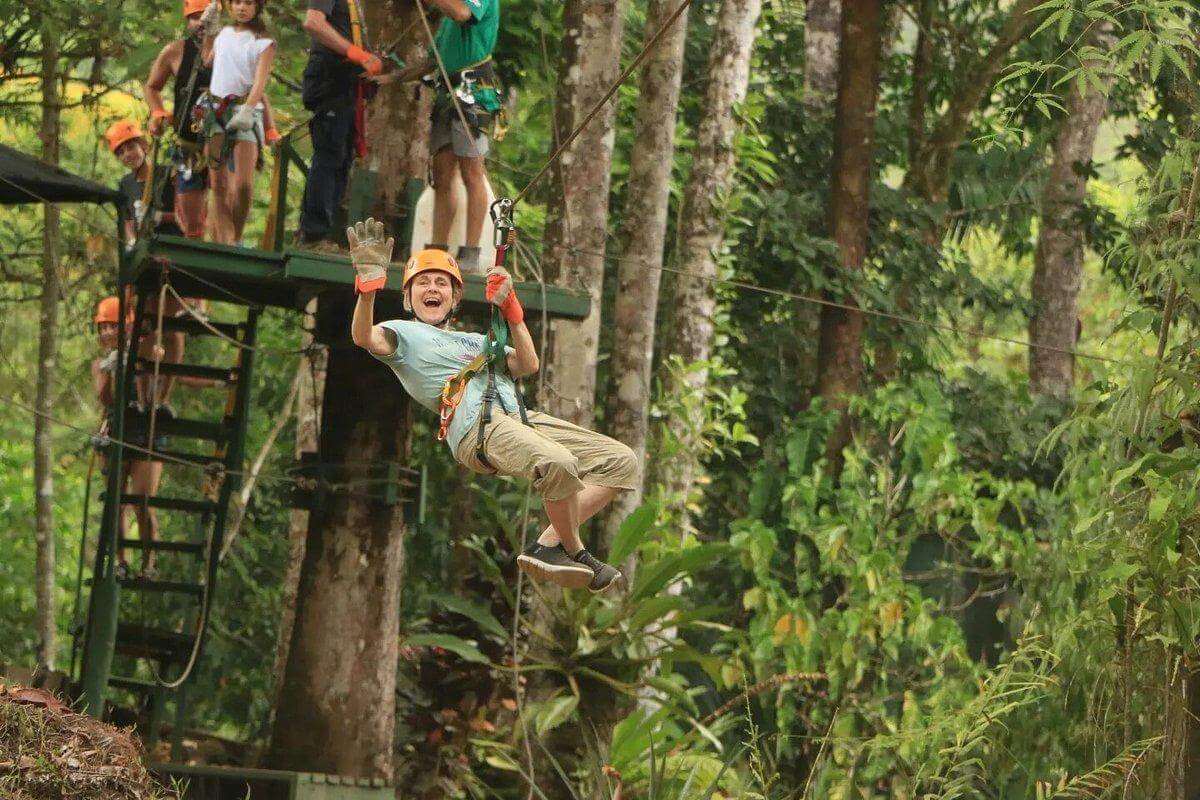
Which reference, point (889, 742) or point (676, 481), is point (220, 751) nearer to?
point (676, 481)

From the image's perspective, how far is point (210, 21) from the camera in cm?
1063

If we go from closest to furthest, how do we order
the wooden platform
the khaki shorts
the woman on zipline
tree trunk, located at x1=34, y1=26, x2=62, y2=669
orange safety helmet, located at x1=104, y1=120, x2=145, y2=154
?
the khaki shorts → the woman on zipline → the wooden platform → orange safety helmet, located at x1=104, y1=120, x2=145, y2=154 → tree trunk, located at x1=34, y1=26, x2=62, y2=669

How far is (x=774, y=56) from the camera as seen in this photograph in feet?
59.7

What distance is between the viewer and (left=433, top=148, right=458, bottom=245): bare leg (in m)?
9.71

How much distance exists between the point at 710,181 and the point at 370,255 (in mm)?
7063

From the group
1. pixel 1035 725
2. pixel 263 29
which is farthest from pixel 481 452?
pixel 1035 725

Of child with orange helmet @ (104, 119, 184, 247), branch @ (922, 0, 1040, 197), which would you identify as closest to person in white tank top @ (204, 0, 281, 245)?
child with orange helmet @ (104, 119, 184, 247)

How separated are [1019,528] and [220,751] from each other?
25.0ft

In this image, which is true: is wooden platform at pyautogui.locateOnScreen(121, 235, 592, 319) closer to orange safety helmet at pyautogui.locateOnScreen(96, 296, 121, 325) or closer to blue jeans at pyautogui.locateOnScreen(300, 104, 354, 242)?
blue jeans at pyautogui.locateOnScreen(300, 104, 354, 242)

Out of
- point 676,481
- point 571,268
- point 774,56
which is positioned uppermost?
point 774,56

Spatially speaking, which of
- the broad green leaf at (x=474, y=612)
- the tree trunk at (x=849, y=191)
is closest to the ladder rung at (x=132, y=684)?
the broad green leaf at (x=474, y=612)

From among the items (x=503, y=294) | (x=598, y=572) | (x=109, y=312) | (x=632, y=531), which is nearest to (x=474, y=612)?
(x=632, y=531)

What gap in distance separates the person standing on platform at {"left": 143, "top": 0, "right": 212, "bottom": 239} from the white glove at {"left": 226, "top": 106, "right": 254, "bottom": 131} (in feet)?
0.70

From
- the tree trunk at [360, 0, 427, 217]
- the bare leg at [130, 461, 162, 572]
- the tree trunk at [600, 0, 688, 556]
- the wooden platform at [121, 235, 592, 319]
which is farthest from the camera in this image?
the tree trunk at [600, 0, 688, 556]
